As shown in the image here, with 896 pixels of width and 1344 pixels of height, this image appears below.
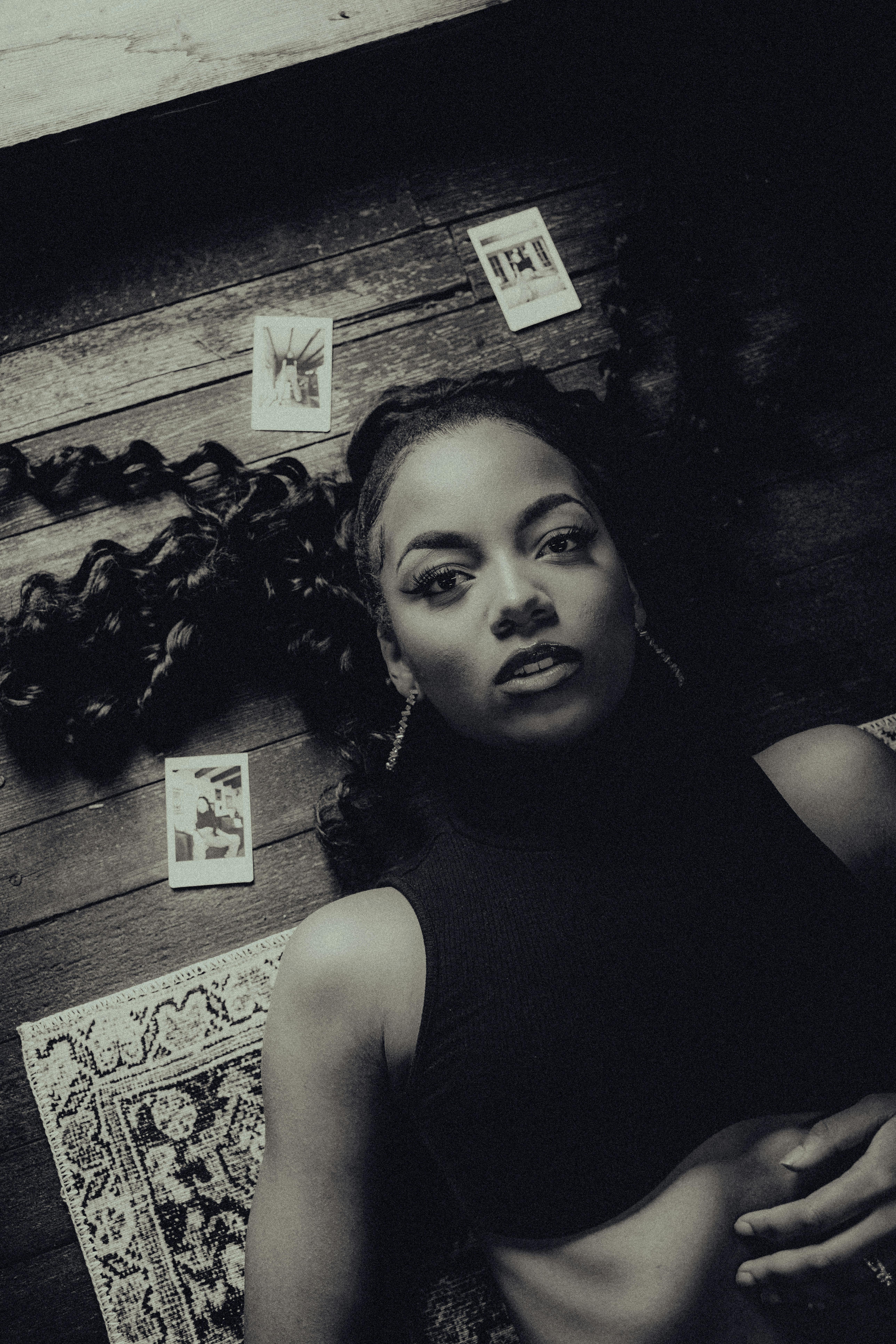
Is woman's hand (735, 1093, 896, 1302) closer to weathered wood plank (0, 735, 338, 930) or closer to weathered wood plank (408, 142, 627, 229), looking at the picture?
weathered wood plank (0, 735, 338, 930)

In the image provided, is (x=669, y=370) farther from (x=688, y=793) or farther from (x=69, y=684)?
(x=69, y=684)

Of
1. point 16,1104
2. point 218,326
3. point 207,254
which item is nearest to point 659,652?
point 218,326

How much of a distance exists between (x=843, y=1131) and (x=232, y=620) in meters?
1.52

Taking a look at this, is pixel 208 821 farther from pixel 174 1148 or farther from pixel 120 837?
pixel 174 1148

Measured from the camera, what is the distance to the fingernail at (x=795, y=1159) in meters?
1.23

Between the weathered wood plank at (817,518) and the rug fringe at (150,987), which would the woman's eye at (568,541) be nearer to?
the weathered wood plank at (817,518)

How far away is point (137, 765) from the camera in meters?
1.86

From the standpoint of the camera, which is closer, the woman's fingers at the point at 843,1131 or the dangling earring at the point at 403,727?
the woman's fingers at the point at 843,1131

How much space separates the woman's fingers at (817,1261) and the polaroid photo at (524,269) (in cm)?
193

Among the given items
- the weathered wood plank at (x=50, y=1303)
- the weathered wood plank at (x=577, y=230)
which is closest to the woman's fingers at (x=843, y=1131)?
the weathered wood plank at (x=50, y=1303)

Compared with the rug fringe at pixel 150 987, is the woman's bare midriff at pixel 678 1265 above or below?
below

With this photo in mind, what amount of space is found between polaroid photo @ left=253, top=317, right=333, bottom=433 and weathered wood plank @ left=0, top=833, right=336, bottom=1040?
1.03 meters

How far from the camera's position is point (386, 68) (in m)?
1.96

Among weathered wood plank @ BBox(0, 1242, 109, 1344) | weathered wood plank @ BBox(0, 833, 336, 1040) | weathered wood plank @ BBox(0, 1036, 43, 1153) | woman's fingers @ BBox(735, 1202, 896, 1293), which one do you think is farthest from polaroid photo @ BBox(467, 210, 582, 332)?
weathered wood plank @ BBox(0, 1242, 109, 1344)
